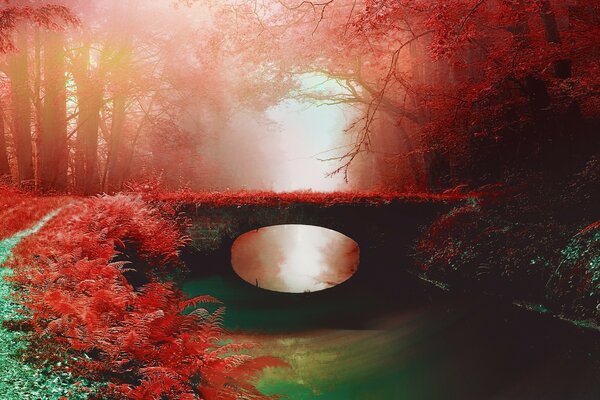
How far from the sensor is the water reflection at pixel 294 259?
63.5 ft

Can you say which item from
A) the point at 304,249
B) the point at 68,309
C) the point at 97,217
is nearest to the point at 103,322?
the point at 68,309

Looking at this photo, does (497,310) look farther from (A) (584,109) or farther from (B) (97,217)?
(B) (97,217)

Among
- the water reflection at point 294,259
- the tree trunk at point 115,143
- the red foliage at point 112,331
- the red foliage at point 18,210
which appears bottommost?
the water reflection at point 294,259

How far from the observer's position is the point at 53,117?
17.4m

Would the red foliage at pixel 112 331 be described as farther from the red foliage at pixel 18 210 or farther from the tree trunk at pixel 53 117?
the tree trunk at pixel 53 117

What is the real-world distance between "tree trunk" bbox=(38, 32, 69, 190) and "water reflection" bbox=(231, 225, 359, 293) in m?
8.10

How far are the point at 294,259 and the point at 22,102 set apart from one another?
1584cm

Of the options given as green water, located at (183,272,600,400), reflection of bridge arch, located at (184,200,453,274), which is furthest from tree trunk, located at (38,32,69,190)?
green water, located at (183,272,600,400)

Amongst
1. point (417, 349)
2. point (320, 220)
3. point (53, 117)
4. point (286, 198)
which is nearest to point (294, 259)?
point (320, 220)

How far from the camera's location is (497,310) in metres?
11.4

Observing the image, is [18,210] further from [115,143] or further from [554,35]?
[554,35]

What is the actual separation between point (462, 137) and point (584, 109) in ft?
13.8

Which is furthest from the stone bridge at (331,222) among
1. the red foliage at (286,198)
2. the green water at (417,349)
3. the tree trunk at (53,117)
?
the tree trunk at (53,117)

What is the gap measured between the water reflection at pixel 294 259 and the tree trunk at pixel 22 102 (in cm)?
904
